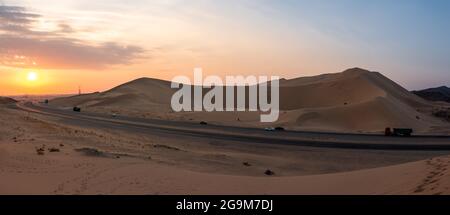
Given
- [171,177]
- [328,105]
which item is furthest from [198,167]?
[328,105]

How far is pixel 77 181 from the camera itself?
17000 millimetres

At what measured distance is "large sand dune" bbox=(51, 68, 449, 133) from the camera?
81125 millimetres

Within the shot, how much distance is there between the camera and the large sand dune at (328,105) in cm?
8112

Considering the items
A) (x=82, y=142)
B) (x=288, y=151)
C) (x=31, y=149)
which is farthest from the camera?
(x=288, y=151)

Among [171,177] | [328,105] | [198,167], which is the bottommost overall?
[198,167]

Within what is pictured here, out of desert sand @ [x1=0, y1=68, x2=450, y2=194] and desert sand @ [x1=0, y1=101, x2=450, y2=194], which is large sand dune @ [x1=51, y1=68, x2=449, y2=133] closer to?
desert sand @ [x1=0, y1=68, x2=450, y2=194]

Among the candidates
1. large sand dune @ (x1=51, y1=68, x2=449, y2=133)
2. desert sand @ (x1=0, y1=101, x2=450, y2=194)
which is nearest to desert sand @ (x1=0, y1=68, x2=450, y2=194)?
desert sand @ (x1=0, y1=101, x2=450, y2=194)

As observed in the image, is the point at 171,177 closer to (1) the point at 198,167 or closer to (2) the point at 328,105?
(1) the point at 198,167

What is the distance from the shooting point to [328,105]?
432 ft

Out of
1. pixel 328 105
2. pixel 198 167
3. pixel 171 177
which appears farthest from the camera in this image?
pixel 328 105

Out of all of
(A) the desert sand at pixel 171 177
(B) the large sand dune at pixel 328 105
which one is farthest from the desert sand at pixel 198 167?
(B) the large sand dune at pixel 328 105

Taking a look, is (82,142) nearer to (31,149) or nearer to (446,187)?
(31,149)
